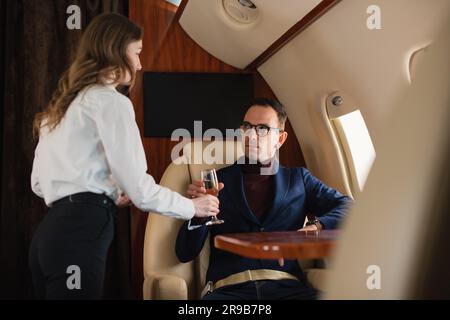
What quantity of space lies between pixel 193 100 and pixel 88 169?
1811 mm

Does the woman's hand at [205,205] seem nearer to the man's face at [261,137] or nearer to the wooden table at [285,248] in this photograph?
the wooden table at [285,248]

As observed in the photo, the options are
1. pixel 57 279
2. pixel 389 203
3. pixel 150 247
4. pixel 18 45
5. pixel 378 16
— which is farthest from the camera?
pixel 18 45

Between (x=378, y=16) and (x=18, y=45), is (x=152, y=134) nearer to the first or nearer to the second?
(x=18, y=45)

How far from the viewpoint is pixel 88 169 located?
1652 millimetres

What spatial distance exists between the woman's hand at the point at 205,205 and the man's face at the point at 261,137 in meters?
0.66

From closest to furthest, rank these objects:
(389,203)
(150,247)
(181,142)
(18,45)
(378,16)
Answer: (389,203)
(378,16)
(150,247)
(18,45)
(181,142)

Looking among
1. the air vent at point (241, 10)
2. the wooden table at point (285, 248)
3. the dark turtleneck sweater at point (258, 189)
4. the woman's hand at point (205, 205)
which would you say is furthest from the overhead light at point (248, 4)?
the wooden table at point (285, 248)

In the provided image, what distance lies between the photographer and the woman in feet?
5.23

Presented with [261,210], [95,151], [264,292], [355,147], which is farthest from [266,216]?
[95,151]

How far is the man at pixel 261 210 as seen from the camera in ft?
7.52

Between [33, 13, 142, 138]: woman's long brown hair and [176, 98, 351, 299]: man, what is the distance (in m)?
0.60

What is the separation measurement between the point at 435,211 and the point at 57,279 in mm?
1191
